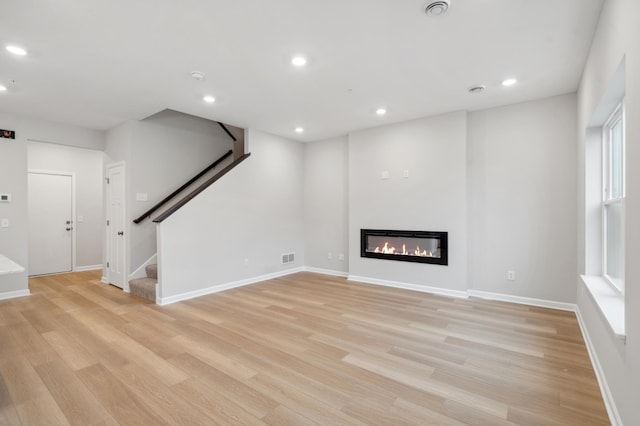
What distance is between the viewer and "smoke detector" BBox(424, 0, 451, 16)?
2.09 metres

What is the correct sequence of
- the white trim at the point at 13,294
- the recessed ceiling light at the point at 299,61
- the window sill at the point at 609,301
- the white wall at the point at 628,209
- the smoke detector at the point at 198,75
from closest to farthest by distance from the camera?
the white wall at the point at 628,209 < the window sill at the point at 609,301 < the recessed ceiling light at the point at 299,61 < the smoke detector at the point at 198,75 < the white trim at the point at 13,294

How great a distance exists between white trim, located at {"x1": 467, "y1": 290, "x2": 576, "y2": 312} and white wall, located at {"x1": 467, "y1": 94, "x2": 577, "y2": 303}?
5 centimetres

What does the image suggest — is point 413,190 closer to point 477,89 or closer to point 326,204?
point 477,89

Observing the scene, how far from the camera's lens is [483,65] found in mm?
3031

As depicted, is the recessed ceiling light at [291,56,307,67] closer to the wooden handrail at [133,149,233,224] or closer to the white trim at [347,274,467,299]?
the wooden handrail at [133,149,233,224]

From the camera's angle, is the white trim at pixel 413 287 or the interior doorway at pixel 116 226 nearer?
the white trim at pixel 413 287

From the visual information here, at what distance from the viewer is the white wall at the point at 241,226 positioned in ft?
14.3

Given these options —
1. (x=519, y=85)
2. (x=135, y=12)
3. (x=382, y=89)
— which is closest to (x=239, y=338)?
(x=135, y=12)

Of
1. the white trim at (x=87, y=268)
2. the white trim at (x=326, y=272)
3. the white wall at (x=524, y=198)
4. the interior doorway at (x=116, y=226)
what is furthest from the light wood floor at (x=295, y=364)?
the white trim at (x=87, y=268)

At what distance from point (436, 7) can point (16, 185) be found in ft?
19.5

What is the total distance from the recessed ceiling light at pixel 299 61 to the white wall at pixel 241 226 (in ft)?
8.32

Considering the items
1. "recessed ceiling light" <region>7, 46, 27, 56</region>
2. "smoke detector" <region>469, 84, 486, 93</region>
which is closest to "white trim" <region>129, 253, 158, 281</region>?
"recessed ceiling light" <region>7, 46, 27, 56</region>

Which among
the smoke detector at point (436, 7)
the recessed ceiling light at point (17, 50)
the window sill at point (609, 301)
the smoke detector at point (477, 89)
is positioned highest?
the smoke detector at point (477, 89)

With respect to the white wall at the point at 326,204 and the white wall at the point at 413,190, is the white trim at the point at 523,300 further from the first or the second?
the white wall at the point at 326,204
